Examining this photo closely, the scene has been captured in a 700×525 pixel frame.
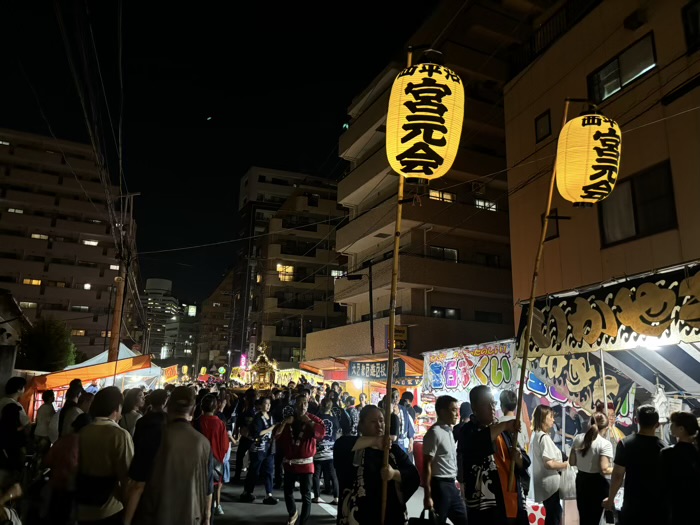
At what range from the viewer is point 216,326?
90625 mm

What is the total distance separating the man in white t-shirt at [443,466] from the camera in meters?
6.03

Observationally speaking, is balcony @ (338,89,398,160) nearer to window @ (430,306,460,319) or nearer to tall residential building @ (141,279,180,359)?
window @ (430,306,460,319)

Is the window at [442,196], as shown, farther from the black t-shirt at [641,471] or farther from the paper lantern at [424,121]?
the black t-shirt at [641,471]

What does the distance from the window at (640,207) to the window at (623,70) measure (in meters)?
2.60

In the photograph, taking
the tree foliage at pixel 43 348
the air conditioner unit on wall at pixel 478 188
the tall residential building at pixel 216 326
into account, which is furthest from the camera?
the tall residential building at pixel 216 326

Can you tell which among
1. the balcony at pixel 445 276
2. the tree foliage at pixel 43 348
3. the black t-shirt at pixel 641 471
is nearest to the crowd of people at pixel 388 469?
the black t-shirt at pixel 641 471

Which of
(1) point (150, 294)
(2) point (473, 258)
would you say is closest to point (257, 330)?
(2) point (473, 258)

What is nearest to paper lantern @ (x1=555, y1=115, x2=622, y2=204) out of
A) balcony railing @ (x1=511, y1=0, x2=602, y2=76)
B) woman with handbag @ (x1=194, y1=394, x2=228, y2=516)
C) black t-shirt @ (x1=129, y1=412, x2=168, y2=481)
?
woman with handbag @ (x1=194, y1=394, x2=228, y2=516)

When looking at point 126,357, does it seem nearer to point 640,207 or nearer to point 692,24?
point 640,207

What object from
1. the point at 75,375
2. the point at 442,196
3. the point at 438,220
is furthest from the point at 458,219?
the point at 75,375

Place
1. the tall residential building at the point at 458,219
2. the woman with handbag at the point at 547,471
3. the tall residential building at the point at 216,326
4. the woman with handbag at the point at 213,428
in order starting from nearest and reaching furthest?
the woman with handbag at the point at 547,471 < the woman with handbag at the point at 213,428 < the tall residential building at the point at 458,219 < the tall residential building at the point at 216,326

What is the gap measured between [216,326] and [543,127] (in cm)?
8308

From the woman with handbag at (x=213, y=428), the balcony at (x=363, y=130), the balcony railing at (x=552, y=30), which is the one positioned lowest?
the woman with handbag at (x=213, y=428)

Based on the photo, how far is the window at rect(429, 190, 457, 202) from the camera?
24.8 metres
